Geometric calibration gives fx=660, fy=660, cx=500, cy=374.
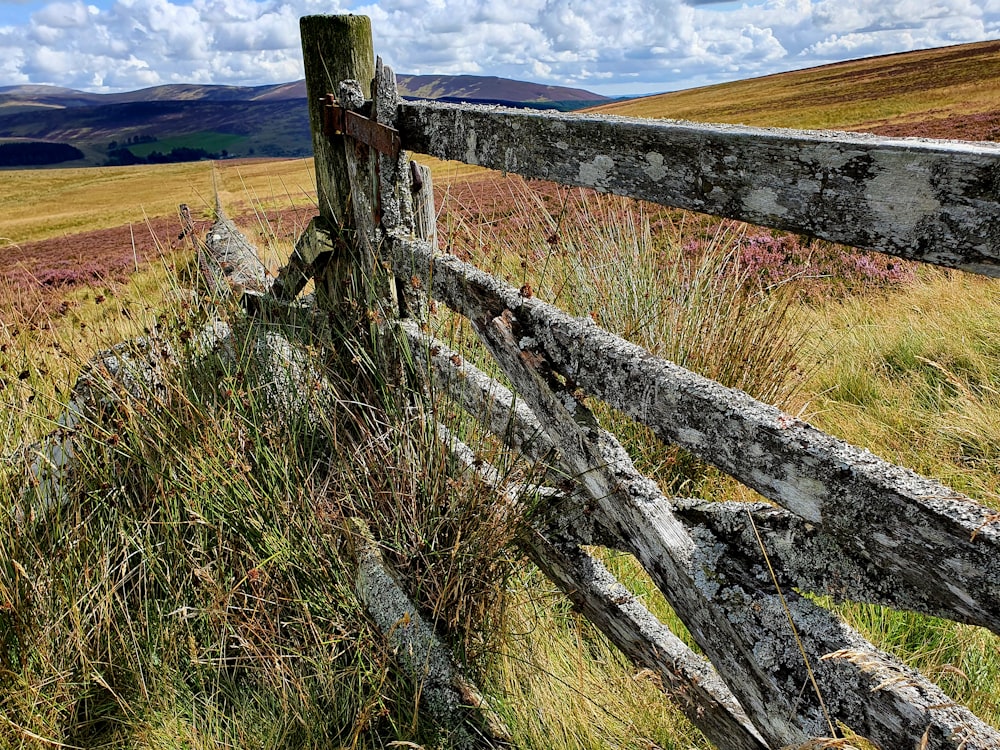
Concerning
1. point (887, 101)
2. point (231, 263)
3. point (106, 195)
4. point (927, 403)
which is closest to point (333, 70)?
point (231, 263)

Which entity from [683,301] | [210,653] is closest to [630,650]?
[210,653]

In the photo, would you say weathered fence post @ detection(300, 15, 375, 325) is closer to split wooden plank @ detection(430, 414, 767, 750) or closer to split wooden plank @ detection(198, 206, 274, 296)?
split wooden plank @ detection(198, 206, 274, 296)

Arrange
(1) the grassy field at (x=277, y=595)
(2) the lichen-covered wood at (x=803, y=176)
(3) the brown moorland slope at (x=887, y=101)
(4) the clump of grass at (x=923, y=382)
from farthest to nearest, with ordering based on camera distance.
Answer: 1. (3) the brown moorland slope at (x=887, y=101)
2. (4) the clump of grass at (x=923, y=382)
3. (1) the grassy field at (x=277, y=595)
4. (2) the lichen-covered wood at (x=803, y=176)

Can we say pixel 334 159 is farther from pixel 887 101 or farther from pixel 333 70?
pixel 887 101

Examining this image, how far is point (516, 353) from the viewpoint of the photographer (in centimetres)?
213

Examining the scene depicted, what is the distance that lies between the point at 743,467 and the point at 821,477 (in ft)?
0.60

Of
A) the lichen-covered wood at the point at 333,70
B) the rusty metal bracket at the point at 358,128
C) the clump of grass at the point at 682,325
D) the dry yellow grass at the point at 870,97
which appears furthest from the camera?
the dry yellow grass at the point at 870,97

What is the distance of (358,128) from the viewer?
299cm

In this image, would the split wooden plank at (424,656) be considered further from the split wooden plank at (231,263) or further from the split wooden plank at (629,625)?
the split wooden plank at (231,263)

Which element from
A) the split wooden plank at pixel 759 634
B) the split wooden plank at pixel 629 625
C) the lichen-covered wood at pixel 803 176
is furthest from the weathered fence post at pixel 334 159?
the split wooden plank at pixel 759 634

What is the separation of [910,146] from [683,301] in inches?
103

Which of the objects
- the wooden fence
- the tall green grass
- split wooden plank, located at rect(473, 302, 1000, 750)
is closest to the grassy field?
the tall green grass

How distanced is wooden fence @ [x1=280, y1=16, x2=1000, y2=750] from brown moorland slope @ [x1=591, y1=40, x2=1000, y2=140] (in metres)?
15.4

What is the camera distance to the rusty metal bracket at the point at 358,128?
110 inches
